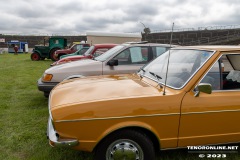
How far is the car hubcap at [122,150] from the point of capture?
2.90 metres

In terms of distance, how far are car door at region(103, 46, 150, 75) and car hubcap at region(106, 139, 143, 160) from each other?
319cm

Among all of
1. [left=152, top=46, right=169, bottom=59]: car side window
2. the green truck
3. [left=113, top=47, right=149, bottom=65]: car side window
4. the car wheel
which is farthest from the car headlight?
the green truck

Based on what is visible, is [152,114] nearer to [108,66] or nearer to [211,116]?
[211,116]

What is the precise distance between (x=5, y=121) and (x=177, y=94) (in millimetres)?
3588

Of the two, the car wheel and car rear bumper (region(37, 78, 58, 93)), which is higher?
car rear bumper (region(37, 78, 58, 93))

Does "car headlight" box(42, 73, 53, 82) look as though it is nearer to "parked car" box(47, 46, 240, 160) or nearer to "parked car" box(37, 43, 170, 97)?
"parked car" box(37, 43, 170, 97)

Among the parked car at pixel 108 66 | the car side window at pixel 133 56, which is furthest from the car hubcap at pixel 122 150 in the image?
the car side window at pixel 133 56

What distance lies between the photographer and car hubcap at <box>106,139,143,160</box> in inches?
114

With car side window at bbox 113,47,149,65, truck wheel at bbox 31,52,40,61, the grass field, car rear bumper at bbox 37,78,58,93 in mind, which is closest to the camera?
the grass field

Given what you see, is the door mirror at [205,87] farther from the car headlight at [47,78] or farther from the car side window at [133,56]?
the car headlight at [47,78]

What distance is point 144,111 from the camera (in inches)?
112

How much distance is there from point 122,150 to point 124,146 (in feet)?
0.17

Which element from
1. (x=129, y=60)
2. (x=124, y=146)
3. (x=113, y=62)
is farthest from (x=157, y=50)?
(x=124, y=146)

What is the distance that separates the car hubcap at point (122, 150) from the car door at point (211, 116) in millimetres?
587
